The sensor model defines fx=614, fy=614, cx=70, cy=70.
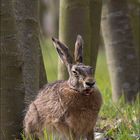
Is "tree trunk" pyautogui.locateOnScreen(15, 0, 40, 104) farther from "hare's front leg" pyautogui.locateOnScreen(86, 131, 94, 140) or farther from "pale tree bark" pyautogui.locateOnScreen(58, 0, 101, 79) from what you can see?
"hare's front leg" pyautogui.locateOnScreen(86, 131, 94, 140)

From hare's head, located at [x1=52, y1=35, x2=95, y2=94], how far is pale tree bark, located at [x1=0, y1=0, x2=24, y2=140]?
0.41 metres

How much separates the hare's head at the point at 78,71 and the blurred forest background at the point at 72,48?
1.30 ft

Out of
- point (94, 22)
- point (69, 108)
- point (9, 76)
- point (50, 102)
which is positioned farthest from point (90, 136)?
point (94, 22)

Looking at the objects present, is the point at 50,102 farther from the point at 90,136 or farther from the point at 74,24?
the point at 74,24

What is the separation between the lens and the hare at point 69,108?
17.7ft

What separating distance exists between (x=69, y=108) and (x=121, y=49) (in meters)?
3.16

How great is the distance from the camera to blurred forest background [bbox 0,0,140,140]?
18.1ft

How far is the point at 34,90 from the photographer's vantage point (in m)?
6.20

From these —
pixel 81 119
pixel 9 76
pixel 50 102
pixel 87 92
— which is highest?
pixel 9 76

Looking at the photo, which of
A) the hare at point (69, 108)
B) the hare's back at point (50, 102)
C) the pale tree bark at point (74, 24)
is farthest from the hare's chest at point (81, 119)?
the pale tree bark at point (74, 24)

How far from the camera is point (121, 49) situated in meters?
8.46

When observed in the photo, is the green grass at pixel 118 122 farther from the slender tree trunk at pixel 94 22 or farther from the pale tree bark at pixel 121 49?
the slender tree trunk at pixel 94 22

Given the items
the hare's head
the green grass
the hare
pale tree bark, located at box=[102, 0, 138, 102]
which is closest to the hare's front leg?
the hare

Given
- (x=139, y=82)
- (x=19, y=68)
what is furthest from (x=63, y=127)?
(x=139, y=82)
